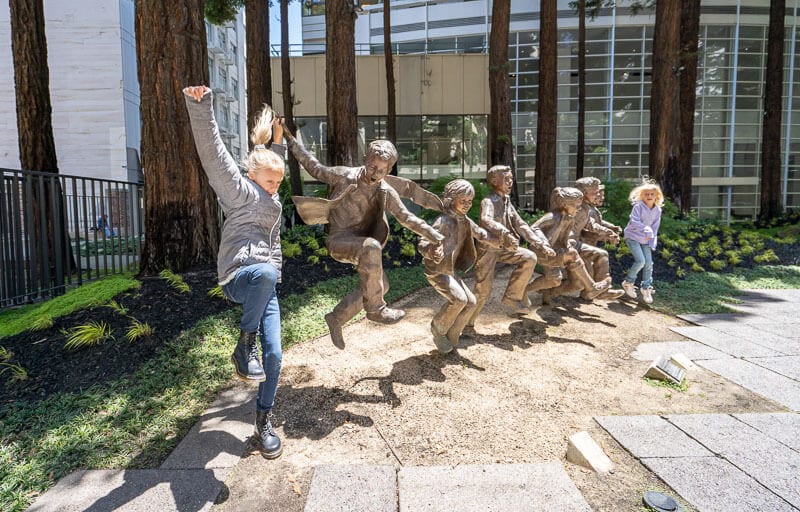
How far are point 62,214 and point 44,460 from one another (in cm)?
575

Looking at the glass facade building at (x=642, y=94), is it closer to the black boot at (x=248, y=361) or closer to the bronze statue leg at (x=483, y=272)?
the bronze statue leg at (x=483, y=272)

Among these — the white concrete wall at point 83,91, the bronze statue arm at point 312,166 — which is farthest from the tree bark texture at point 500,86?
the white concrete wall at point 83,91

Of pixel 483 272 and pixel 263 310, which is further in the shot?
pixel 483 272

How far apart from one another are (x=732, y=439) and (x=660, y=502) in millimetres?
1078

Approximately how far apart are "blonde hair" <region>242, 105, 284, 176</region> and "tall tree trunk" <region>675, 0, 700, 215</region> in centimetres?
1312

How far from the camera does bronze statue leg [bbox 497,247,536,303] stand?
17.1 feet

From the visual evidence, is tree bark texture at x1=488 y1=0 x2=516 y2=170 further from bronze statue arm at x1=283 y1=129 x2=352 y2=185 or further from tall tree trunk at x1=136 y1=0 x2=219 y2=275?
bronze statue arm at x1=283 y1=129 x2=352 y2=185

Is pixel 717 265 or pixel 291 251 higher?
pixel 291 251

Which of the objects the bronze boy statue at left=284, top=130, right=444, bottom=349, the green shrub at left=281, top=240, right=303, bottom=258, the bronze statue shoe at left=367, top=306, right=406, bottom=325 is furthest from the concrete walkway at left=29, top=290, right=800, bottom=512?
the green shrub at left=281, top=240, right=303, bottom=258

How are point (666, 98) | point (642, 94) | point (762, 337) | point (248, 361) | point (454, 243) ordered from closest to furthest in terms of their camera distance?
point (248, 361) < point (454, 243) < point (762, 337) < point (666, 98) < point (642, 94)

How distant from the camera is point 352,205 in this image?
3.89 m

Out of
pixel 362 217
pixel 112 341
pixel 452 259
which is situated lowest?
pixel 112 341

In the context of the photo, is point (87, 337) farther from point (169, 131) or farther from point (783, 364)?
point (783, 364)

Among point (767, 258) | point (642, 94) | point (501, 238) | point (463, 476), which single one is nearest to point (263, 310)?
point (463, 476)
